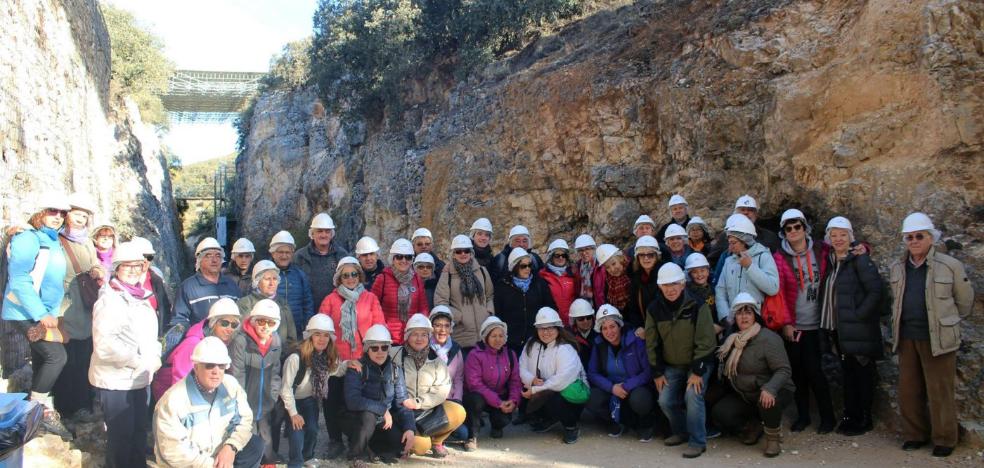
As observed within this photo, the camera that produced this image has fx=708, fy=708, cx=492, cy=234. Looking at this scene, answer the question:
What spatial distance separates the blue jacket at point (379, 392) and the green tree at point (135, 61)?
19.6m

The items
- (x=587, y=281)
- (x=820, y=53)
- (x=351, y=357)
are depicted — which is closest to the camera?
(x=351, y=357)

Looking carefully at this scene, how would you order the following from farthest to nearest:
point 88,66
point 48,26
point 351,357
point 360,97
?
1. point 360,97
2. point 88,66
3. point 48,26
4. point 351,357

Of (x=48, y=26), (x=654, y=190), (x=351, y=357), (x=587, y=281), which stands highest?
(x=48, y=26)

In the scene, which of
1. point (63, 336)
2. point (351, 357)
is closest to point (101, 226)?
point (63, 336)

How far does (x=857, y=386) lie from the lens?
671cm

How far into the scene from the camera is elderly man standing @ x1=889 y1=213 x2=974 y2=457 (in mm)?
6008

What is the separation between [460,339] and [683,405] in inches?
92.8

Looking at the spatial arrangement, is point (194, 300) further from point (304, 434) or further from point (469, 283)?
point (469, 283)

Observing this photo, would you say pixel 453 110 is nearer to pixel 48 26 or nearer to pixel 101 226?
pixel 48 26

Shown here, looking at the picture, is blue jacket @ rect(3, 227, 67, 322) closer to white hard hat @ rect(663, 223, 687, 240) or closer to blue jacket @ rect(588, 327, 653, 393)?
blue jacket @ rect(588, 327, 653, 393)

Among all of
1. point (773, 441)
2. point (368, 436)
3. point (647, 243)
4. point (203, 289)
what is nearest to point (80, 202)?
point (203, 289)

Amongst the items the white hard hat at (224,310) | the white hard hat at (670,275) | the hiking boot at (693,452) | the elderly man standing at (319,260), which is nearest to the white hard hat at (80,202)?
the white hard hat at (224,310)

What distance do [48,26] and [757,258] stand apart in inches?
397

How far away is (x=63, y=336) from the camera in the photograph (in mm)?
5820
